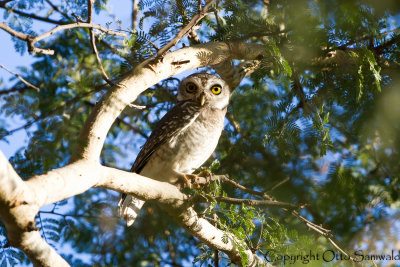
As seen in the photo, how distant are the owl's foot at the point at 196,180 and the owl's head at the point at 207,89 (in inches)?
39.7

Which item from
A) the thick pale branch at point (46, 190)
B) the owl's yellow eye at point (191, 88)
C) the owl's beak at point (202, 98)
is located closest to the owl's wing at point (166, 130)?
the owl's beak at point (202, 98)

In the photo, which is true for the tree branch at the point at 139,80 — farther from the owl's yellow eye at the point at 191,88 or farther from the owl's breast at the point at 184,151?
the owl's yellow eye at the point at 191,88

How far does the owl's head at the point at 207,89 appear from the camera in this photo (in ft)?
13.4

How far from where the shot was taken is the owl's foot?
109 inches

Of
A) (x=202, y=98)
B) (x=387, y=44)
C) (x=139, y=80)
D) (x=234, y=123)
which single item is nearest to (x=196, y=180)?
(x=139, y=80)

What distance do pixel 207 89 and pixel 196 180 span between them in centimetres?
150

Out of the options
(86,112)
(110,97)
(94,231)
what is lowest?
(94,231)

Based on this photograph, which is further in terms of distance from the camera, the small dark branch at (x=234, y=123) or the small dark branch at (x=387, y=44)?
the small dark branch at (x=234, y=123)

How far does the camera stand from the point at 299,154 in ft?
12.1

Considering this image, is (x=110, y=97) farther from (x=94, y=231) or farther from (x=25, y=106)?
(x=94, y=231)

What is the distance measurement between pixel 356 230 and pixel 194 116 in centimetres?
167

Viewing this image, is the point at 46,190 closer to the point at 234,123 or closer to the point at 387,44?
the point at 387,44

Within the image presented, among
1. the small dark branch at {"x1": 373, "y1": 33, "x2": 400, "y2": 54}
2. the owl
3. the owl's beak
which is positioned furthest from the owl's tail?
the small dark branch at {"x1": 373, "y1": 33, "x2": 400, "y2": 54}

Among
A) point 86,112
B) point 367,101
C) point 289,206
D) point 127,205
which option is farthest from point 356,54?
point 86,112
